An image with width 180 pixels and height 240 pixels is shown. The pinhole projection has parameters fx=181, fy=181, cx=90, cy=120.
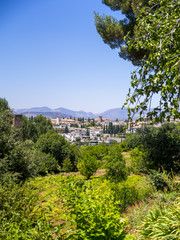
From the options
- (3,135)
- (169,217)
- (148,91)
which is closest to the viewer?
(169,217)

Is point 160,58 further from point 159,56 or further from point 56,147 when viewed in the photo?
point 56,147

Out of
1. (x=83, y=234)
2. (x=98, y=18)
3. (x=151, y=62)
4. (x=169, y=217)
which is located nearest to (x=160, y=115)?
(x=151, y=62)

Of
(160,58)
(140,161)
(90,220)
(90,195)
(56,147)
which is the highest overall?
(160,58)

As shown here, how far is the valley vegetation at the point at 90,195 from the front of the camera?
2.08 metres

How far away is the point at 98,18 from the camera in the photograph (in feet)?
24.2

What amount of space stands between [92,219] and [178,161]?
693 centimetres

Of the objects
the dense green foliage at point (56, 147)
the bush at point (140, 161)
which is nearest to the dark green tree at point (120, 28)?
the bush at point (140, 161)

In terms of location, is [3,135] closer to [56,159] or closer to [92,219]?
[92,219]

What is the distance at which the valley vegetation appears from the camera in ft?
6.82

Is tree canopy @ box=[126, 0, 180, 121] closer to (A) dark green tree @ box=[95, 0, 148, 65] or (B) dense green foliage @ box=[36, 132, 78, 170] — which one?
(A) dark green tree @ box=[95, 0, 148, 65]

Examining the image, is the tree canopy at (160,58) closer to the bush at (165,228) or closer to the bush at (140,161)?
the bush at (165,228)

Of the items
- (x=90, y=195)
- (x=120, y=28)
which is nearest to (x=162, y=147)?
(x=120, y=28)

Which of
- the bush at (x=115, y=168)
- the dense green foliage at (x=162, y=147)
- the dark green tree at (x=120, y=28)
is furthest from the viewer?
the bush at (x=115, y=168)

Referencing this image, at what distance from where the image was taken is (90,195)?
233cm
